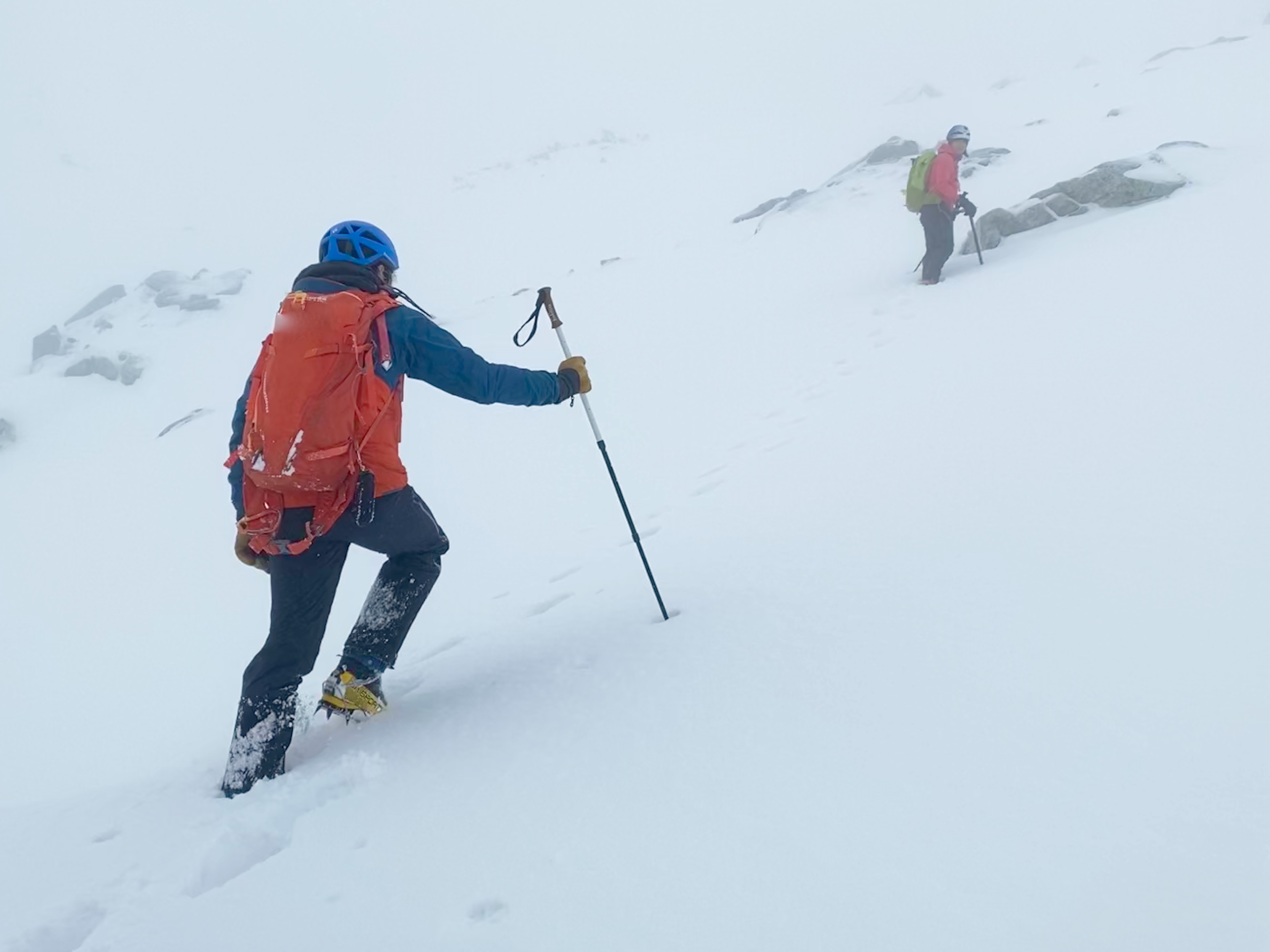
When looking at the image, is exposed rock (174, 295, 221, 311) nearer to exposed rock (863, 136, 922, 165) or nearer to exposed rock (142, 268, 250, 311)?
exposed rock (142, 268, 250, 311)

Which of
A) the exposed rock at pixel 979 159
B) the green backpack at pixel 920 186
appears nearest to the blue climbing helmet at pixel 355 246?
the green backpack at pixel 920 186

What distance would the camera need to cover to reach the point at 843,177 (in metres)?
19.8

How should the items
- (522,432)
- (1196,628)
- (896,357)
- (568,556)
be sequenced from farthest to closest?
1. (522,432)
2. (896,357)
3. (568,556)
4. (1196,628)

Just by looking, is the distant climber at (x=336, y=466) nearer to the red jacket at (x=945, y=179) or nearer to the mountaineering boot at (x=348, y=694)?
the mountaineering boot at (x=348, y=694)

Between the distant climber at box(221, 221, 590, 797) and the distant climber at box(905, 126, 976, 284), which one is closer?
the distant climber at box(221, 221, 590, 797)

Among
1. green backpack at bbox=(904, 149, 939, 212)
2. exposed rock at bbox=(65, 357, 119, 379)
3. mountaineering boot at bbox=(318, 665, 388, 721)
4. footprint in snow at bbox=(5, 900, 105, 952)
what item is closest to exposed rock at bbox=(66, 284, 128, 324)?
exposed rock at bbox=(65, 357, 119, 379)

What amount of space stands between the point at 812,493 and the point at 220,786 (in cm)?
321

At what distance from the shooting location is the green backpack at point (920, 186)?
9547mm

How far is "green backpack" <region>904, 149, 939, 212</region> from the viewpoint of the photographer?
376 inches

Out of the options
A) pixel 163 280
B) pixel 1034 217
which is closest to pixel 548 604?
pixel 1034 217

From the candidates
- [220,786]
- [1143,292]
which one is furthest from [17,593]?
[1143,292]

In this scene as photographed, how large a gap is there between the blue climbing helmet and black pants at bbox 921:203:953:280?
7.64 meters

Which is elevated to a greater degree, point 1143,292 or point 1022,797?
point 1022,797

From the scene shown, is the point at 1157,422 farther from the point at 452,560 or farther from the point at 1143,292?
the point at 452,560
